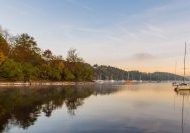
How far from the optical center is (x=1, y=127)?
23141mm

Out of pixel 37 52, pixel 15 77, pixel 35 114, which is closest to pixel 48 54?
pixel 37 52

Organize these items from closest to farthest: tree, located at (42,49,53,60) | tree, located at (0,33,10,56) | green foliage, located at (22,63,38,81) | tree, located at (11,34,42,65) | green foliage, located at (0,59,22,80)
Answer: green foliage, located at (0,59,22,80), tree, located at (0,33,10,56), green foliage, located at (22,63,38,81), tree, located at (11,34,42,65), tree, located at (42,49,53,60)

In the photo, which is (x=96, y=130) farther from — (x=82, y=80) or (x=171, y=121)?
(x=82, y=80)

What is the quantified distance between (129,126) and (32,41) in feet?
401

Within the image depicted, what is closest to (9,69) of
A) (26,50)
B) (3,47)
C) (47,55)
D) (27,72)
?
(27,72)

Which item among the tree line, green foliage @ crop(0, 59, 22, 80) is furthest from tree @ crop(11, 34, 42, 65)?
green foliage @ crop(0, 59, 22, 80)

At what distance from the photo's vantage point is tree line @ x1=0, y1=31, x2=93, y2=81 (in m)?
106

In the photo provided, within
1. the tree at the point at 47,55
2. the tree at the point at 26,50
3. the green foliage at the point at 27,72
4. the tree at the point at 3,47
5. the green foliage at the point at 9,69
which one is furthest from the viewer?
the tree at the point at 47,55

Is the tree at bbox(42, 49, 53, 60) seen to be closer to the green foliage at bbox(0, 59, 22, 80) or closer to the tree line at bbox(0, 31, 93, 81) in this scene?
the tree line at bbox(0, 31, 93, 81)

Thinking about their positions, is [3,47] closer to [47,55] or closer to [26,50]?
[26,50]

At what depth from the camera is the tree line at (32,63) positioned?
4172 inches

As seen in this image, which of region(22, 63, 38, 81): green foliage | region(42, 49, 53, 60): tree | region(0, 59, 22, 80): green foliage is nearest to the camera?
region(0, 59, 22, 80): green foliage

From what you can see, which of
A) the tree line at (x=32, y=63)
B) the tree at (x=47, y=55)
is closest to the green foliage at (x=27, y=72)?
the tree line at (x=32, y=63)

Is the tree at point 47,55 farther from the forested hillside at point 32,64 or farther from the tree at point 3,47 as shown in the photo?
the tree at point 3,47
